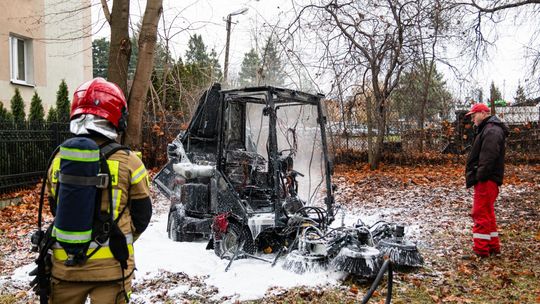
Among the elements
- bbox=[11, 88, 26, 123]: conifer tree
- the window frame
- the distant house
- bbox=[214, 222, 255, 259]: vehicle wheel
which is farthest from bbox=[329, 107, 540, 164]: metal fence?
the window frame

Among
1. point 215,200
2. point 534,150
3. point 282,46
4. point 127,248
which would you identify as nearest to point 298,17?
point 282,46

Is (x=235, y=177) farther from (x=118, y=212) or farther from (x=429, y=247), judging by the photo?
(x=118, y=212)

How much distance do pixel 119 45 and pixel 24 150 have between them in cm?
533

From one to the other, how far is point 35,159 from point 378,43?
35.3 ft

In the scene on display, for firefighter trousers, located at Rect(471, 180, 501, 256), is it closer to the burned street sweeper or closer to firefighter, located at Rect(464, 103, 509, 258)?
firefighter, located at Rect(464, 103, 509, 258)

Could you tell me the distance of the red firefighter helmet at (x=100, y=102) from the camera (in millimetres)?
2672

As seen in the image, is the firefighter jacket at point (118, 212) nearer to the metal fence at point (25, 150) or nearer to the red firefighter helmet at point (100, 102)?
the red firefighter helmet at point (100, 102)

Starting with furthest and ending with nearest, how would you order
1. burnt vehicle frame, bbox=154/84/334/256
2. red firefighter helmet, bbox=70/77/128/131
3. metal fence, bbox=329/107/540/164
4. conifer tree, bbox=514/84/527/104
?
metal fence, bbox=329/107/540/164 → conifer tree, bbox=514/84/527/104 → burnt vehicle frame, bbox=154/84/334/256 → red firefighter helmet, bbox=70/77/128/131

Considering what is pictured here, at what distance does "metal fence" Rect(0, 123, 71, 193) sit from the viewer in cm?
1039

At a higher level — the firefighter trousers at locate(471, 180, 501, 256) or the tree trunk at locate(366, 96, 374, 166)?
the tree trunk at locate(366, 96, 374, 166)

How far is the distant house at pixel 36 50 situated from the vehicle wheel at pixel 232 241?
32.6 ft

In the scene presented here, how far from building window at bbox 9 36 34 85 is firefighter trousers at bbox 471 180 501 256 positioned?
14.7 metres

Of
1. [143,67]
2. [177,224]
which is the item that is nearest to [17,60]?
[143,67]

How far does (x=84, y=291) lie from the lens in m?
2.60
